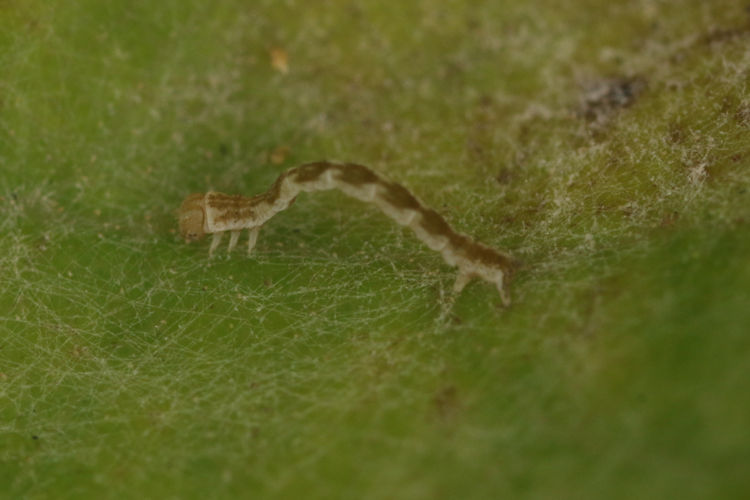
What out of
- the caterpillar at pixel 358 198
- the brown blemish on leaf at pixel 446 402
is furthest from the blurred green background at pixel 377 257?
the caterpillar at pixel 358 198

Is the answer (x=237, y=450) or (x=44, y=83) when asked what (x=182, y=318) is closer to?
(x=237, y=450)

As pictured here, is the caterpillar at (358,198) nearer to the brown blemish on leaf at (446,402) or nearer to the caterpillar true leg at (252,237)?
the caterpillar true leg at (252,237)

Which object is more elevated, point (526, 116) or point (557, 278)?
point (526, 116)

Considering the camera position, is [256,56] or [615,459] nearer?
[615,459]

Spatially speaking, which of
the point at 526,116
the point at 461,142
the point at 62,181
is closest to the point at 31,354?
the point at 62,181

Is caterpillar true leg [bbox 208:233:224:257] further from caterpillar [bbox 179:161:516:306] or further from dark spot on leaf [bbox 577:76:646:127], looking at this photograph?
dark spot on leaf [bbox 577:76:646:127]

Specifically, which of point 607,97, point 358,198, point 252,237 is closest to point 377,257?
point 358,198
